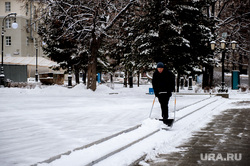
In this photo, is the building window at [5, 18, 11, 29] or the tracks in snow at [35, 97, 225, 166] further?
the building window at [5, 18, 11, 29]

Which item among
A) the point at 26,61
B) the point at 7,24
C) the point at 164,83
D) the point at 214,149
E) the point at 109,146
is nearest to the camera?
the point at 109,146

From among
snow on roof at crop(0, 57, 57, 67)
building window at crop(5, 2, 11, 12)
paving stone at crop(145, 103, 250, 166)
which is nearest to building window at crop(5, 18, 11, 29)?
building window at crop(5, 2, 11, 12)

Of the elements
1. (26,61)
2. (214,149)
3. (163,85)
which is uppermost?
(26,61)

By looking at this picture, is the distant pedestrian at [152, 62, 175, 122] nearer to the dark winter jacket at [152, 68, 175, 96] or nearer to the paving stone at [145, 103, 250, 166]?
the dark winter jacket at [152, 68, 175, 96]

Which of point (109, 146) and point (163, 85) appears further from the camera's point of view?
point (163, 85)

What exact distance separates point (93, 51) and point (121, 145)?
1798 centimetres

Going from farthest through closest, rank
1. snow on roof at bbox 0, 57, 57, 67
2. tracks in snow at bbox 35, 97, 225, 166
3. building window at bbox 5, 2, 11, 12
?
building window at bbox 5, 2, 11, 12 → snow on roof at bbox 0, 57, 57, 67 → tracks in snow at bbox 35, 97, 225, 166

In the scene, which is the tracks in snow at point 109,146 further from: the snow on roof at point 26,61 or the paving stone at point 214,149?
the snow on roof at point 26,61

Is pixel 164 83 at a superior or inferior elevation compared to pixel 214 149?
superior

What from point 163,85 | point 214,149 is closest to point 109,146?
point 214,149

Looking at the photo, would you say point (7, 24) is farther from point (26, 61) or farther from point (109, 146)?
point (109, 146)

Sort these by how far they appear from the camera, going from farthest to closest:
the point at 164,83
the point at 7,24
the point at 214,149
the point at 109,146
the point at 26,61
Answer: the point at 7,24 < the point at 26,61 < the point at 164,83 < the point at 214,149 < the point at 109,146

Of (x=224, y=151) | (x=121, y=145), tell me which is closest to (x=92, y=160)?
(x=121, y=145)

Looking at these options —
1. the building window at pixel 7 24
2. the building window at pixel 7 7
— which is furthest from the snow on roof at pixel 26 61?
the building window at pixel 7 7
